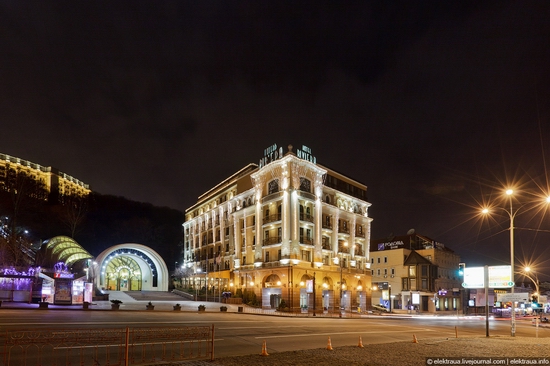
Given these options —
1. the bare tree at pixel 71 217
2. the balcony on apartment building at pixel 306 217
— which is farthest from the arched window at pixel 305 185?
the bare tree at pixel 71 217

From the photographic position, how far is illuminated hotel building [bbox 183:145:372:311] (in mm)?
56625

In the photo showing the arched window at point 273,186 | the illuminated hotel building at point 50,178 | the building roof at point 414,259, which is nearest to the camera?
the arched window at point 273,186

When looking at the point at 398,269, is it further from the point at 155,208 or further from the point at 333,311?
the point at 155,208

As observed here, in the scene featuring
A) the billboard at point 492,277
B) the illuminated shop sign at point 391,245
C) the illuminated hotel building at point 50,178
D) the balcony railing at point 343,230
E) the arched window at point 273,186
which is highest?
the illuminated hotel building at point 50,178

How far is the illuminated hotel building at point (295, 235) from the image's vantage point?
186 ft

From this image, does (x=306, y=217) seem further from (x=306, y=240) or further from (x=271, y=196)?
(x=271, y=196)

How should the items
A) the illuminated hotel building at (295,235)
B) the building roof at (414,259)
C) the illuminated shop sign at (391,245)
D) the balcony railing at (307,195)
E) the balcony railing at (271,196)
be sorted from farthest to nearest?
1. the illuminated shop sign at (391,245)
2. the building roof at (414,259)
3. the balcony railing at (271,196)
4. the balcony railing at (307,195)
5. the illuminated hotel building at (295,235)

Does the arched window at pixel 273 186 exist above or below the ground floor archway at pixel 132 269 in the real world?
above

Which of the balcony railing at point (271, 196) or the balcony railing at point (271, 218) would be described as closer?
the balcony railing at point (271, 196)

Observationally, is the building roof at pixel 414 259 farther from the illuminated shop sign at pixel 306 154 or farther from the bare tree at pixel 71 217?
the bare tree at pixel 71 217

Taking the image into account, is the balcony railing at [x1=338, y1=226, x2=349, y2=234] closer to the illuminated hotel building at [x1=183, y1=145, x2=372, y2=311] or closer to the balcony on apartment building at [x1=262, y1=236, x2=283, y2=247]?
the illuminated hotel building at [x1=183, y1=145, x2=372, y2=311]

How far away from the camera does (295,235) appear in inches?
2212

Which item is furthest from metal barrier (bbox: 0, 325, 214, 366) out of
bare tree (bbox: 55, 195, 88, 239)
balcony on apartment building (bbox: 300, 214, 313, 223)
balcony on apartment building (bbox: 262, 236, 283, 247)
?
bare tree (bbox: 55, 195, 88, 239)

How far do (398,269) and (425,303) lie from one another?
294 inches
